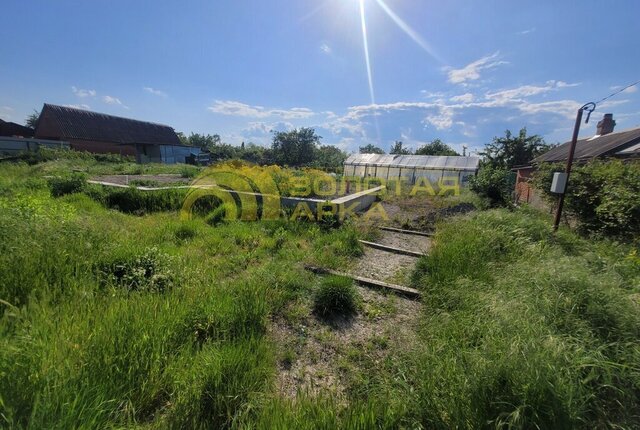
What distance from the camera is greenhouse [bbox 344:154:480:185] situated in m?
23.0

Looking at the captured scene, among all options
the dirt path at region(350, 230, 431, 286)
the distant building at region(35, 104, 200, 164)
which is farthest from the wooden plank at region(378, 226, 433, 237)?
the distant building at region(35, 104, 200, 164)

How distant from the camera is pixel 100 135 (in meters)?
30.4

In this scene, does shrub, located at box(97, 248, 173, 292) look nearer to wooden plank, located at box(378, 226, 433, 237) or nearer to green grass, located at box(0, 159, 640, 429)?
green grass, located at box(0, 159, 640, 429)

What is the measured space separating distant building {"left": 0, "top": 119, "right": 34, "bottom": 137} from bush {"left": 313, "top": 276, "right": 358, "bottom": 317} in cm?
4700

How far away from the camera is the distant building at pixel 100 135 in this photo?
1120 inches

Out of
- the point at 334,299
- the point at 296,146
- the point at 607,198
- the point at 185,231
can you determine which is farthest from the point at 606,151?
the point at 296,146

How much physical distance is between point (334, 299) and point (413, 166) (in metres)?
24.1

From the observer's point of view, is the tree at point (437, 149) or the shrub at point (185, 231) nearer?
the shrub at point (185, 231)

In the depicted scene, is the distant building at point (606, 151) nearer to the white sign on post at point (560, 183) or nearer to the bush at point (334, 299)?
the white sign on post at point (560, 183)

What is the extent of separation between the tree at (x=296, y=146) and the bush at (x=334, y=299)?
37.0 metres

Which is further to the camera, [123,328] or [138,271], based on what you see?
[138,271]

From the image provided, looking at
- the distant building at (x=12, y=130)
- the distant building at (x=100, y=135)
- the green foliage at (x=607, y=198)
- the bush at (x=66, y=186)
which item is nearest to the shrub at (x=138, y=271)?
the bush at (x=66, y=186)

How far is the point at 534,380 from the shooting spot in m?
1.59

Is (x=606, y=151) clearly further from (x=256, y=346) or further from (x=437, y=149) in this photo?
(x=437, y=149)
